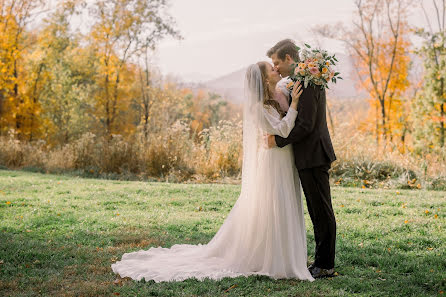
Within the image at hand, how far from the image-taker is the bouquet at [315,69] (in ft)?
13.1

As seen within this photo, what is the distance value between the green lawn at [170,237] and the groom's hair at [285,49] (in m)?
2.13

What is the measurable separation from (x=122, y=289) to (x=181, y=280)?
0.55 m

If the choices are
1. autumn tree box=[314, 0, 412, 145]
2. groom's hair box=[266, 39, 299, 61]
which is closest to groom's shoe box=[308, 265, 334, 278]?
groom's hair box=[266, 39, 299, 61]

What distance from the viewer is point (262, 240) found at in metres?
4.36

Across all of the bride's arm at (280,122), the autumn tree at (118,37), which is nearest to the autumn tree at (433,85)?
the autumn tree at (118,37)

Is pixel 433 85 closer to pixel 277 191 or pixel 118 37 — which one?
pixel 118 37

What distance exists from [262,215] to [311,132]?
3.19 feet

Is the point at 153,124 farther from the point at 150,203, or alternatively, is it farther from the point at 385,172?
the point at 385,172

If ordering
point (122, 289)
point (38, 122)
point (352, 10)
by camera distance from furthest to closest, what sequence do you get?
point (352, 10) → point (38, 122) → point (122, 289)

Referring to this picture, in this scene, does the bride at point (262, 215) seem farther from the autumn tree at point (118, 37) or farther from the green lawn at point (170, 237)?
the autumn tree at point (118, 37)

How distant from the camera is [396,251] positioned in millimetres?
5000

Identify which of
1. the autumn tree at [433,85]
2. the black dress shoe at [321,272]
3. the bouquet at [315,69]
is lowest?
the black dress shoe at [321,272]

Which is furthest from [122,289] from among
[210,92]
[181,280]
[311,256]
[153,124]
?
A: [210,92]

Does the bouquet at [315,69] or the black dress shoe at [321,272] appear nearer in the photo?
the bouquet at [315,69]
